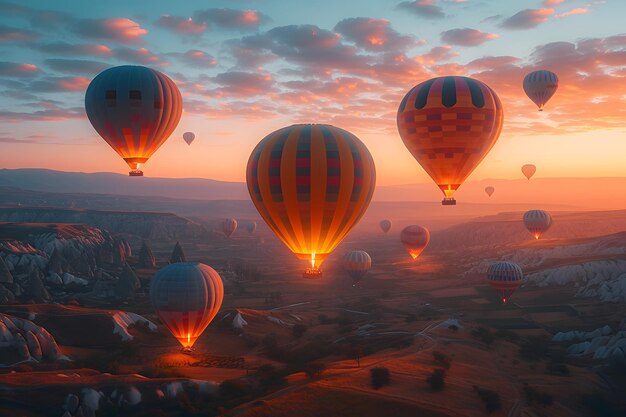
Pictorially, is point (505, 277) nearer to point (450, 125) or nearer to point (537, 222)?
point (450, 125)

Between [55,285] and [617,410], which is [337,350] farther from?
[55,285]

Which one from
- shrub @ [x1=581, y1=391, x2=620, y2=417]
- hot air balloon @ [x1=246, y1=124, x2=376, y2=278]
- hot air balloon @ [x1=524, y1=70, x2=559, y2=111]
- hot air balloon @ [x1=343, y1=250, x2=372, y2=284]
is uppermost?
hot air balloon @ [x1=524, y1=70, x2=559, y2=111]

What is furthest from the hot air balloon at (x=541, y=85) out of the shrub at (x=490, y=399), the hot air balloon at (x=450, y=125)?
the shrub at (x=490, y=399)

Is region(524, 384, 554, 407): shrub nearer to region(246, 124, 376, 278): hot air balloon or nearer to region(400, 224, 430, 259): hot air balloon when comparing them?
region(246, 124, 376, 278): hot air balloon

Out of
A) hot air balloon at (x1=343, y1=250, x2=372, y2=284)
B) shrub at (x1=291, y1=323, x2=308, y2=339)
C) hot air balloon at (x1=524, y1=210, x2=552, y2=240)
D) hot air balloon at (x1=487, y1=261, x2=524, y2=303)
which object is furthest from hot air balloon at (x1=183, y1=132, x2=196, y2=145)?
hot air balloon at (x1=524, y1=210, x2=552, y2=240)

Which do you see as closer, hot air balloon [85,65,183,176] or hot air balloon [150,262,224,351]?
hot air balloon [85,65,183,176]

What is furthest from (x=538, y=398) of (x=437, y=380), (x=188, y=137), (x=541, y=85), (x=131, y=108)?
(x=188, y=137)

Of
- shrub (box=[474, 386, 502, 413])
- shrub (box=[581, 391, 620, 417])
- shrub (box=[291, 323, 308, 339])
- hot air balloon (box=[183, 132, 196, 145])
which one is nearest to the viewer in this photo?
shrub (box=[474, 386, 502, 413])
